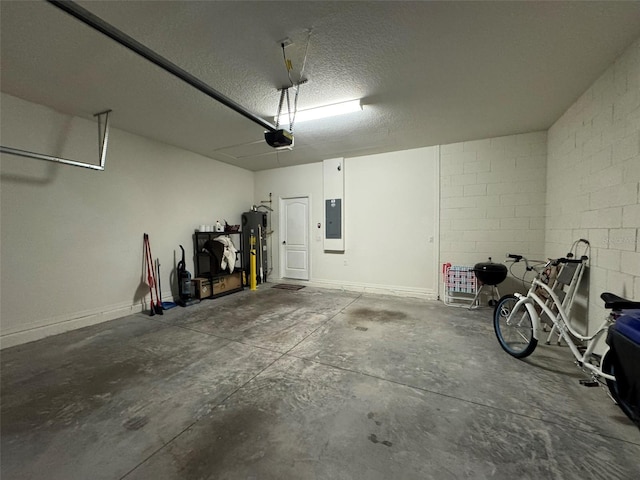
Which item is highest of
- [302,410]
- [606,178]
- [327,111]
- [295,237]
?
[327,111]

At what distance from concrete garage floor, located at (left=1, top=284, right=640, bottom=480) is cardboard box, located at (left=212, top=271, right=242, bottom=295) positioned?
6.49ft

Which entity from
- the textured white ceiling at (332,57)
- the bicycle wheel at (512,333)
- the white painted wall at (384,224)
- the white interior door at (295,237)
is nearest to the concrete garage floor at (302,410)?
the bicycle wheel at (512,333)

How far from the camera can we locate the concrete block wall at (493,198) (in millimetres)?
4129

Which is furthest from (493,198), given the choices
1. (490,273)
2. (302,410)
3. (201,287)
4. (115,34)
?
(201,287)

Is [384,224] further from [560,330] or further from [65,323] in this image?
[65,323]

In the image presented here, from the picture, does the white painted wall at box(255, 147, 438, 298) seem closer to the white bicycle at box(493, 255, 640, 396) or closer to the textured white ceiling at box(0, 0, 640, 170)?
the textured white ceiling at box(0, 0, 640, 170)

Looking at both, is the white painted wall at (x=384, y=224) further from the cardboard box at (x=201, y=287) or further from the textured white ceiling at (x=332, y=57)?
the cardboard box at (x=201, y=287)

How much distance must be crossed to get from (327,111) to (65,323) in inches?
180

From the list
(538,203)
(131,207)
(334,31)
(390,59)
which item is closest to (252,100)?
(334,31)

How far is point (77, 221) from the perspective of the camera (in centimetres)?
347

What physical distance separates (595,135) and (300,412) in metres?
4.09

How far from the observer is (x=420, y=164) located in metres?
4.89

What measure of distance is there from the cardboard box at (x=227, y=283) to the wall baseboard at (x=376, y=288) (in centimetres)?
146

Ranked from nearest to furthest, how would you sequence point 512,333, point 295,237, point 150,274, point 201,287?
point 512,333 → point 150,274 → point 201,287 → point 295,237
